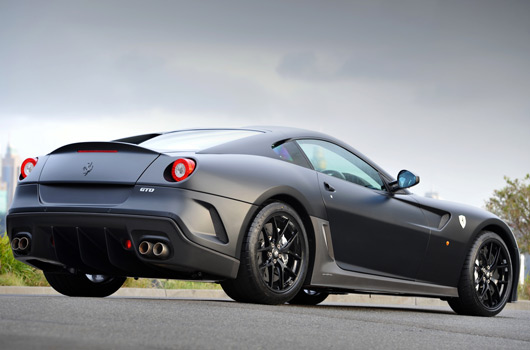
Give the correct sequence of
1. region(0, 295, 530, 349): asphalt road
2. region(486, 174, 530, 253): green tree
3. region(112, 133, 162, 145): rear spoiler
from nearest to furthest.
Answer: region(0, 295, 530, 349): asphalt road → region(112, 133, 162, 145): rear spoiler → region(486, 174, 530, 253): green tree

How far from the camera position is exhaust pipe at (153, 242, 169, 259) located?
5.51 meters

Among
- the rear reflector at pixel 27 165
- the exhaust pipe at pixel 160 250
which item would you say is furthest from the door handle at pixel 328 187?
the rear reflector at pixel 27 165

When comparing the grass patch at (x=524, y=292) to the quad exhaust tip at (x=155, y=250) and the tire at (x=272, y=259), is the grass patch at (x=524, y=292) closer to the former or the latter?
the tire at (x=272, y=259)

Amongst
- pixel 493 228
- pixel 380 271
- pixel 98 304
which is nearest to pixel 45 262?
pixel 98 304

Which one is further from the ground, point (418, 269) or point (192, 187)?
point (192, 187)

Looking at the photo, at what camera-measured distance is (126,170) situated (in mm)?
5730

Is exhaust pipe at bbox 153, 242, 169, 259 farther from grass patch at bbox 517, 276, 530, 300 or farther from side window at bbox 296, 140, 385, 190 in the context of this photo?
grass patch at bbox 517, 276, 530, 300

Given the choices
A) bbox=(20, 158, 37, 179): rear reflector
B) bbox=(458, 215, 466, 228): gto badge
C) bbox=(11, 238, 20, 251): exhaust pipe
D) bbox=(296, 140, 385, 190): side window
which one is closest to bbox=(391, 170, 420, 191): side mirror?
bbox=(296, 140, 385, 190): side window

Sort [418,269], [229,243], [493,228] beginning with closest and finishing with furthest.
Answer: [229,243] → [418,269] → [493,228]

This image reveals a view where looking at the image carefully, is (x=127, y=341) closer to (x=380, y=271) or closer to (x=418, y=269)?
(x=380, y=271)

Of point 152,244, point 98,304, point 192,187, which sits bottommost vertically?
point 98,304

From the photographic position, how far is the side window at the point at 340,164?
6754 mm

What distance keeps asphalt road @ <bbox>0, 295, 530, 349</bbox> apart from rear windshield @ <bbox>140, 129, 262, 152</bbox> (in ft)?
3.86

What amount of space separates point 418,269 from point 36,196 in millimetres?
3433
